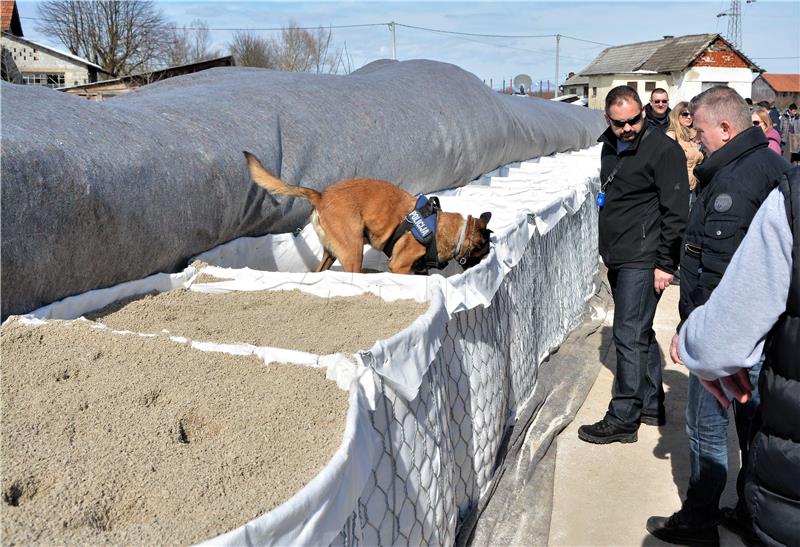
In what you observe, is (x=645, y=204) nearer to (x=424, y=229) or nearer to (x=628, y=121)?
(x=628, y=121)

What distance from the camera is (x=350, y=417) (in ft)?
5.34

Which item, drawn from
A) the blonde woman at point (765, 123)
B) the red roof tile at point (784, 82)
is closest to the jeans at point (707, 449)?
the blonde woman at point (765, 123)

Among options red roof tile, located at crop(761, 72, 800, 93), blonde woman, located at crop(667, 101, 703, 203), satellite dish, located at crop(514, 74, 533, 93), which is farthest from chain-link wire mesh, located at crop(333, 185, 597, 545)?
red roof tile, located at crop(761, 72, 800, 93)

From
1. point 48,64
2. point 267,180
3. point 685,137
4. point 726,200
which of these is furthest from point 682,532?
point 48,64

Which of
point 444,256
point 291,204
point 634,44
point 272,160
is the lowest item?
→ point 444,256

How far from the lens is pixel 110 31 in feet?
117

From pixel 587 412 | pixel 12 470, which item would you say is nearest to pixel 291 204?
pixel 587 412

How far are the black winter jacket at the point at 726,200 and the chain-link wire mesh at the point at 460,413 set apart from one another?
3.16 feet

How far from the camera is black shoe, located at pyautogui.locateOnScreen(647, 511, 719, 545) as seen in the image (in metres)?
3.02

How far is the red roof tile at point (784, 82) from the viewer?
174 feet

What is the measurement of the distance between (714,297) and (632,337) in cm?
235

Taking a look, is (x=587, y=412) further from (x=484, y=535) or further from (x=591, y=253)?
(x=591, y=253)

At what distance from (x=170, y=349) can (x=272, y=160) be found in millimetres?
1966

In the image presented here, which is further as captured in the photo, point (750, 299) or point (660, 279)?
point (660, 279)
